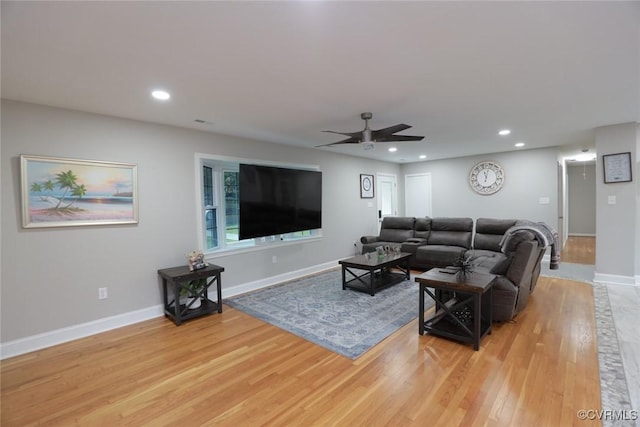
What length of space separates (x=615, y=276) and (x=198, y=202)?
603 centimetres

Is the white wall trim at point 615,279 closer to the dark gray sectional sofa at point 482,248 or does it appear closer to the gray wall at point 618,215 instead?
the gray wall at point 618,215

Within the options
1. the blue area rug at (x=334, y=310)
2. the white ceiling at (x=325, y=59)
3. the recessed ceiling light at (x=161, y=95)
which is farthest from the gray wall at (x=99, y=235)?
the recessed ceiling light at (x=161, y=95)

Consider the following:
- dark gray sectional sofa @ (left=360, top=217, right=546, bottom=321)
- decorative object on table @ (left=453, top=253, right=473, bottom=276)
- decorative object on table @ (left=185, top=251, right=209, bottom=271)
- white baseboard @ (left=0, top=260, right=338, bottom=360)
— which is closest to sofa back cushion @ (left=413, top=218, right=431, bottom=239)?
dark gray sectional sofa @ (left=360, top=217, right=546, bottom=321)

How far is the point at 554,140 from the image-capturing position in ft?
17.1

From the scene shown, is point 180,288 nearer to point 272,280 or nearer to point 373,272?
point 272,280

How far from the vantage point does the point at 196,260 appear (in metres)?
3.65

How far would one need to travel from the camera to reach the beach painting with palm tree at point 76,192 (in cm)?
281

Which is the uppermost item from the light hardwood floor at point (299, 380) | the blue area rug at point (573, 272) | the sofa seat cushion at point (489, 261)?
the sofa seat cushion at point (489, 261)

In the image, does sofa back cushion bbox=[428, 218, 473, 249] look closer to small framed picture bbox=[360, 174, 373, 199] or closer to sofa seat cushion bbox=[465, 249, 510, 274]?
sofa seat cushion bbox=[465, 249, 510, 274]

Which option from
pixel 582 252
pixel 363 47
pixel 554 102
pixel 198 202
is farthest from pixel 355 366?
pixel 582 252

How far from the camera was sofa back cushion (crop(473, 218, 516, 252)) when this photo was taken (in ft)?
17.6

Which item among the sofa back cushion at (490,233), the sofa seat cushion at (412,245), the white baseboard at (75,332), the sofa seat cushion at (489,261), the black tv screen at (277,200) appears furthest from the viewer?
the sofa seat cushion at (412,245)

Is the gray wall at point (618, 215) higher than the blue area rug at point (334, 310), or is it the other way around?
the gray wall at point (618, 215)

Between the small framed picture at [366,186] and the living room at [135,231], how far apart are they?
44.7 inches
